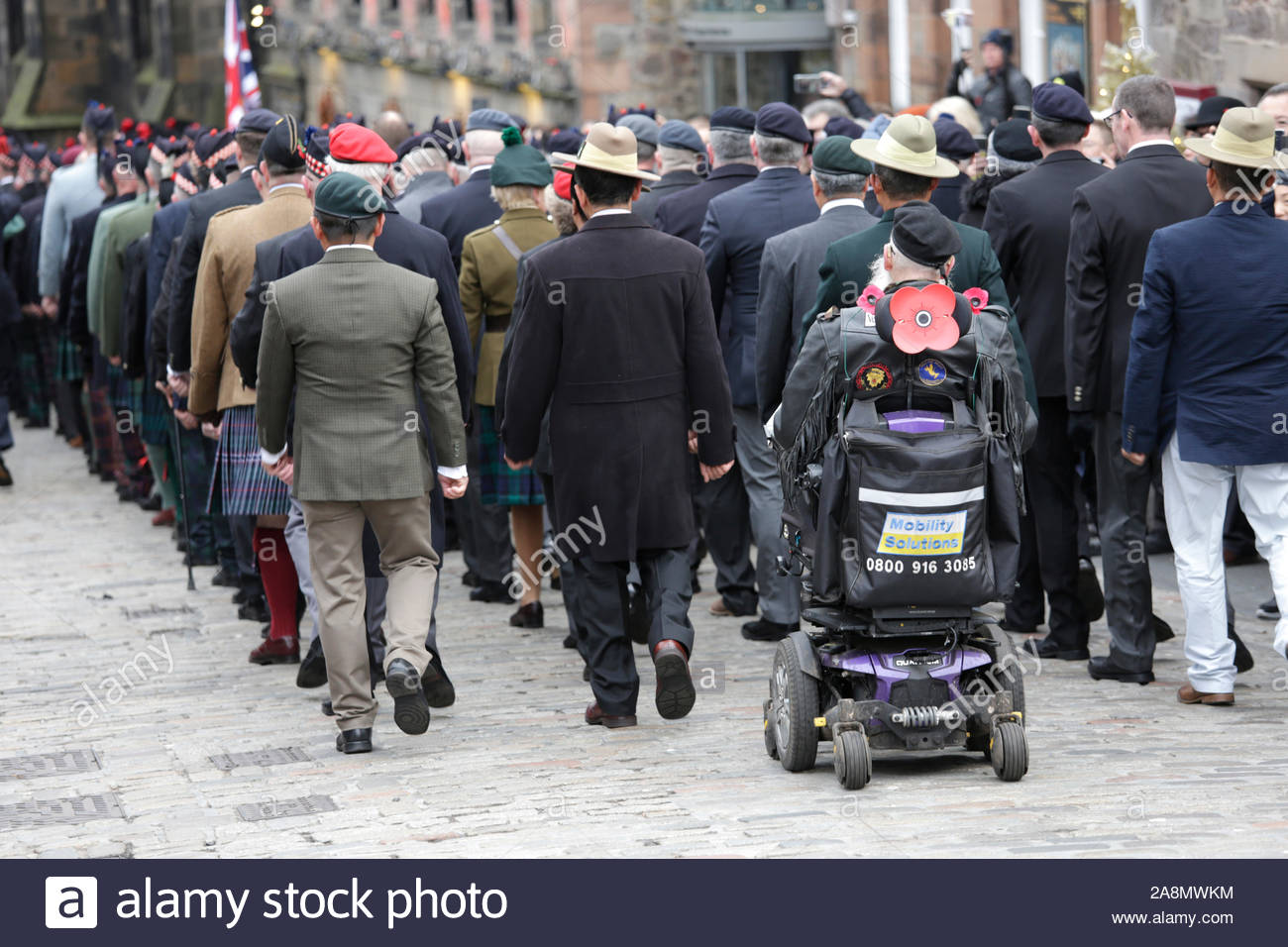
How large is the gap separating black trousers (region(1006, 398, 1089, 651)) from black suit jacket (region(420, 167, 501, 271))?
3.07 meters

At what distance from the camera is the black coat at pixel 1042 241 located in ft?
27.9

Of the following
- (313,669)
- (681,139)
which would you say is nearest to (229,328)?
(313,669)

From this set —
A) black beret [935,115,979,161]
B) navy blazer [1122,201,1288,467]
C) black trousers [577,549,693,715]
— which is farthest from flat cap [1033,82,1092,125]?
black trousers [577,549,693,715]

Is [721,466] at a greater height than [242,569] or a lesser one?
greater

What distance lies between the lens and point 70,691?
28.9 ft

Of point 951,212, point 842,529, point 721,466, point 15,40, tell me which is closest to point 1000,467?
point 842,529

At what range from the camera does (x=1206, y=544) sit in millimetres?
7664

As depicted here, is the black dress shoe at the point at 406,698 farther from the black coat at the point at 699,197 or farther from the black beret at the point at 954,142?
the black beret at the point at 954,142

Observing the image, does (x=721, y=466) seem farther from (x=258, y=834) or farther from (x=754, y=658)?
(x=258, y=834)

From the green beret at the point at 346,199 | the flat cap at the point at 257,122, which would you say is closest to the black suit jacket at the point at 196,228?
the flat cap at the point at 257,122

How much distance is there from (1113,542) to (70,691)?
4.23 meters

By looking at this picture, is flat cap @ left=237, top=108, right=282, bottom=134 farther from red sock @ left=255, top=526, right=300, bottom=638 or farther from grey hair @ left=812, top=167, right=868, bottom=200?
grey hair @ left=812, top=167, right=868, bottom=200

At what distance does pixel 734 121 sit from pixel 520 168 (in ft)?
4.02

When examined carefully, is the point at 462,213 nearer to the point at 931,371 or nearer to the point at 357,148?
the point at 357,148
